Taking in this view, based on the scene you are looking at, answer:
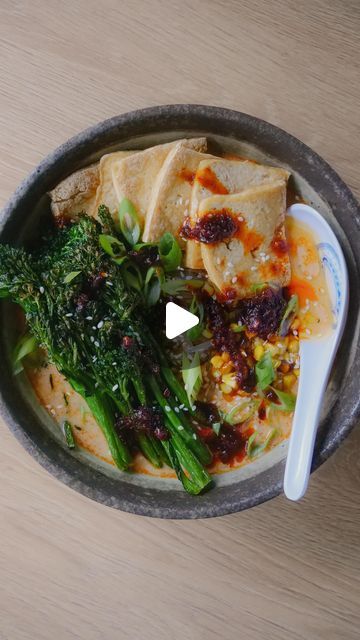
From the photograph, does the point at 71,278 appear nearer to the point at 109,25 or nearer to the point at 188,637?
the point at 109,25

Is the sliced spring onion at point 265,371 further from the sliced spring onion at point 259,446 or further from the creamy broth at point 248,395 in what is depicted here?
the sliced spring onion at point 259,446

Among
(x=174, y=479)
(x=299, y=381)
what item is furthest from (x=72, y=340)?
(x=299, y=381)

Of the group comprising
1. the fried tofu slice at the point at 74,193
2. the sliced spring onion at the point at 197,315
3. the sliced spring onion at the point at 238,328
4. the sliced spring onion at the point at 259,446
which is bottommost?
the sliced spring onion at the point at 259,446

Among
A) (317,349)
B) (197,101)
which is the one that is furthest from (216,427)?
(197,101)

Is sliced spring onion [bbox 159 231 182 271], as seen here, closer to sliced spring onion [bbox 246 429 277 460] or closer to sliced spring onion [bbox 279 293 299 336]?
sliced spring onion [bbox 279 293 299 336]

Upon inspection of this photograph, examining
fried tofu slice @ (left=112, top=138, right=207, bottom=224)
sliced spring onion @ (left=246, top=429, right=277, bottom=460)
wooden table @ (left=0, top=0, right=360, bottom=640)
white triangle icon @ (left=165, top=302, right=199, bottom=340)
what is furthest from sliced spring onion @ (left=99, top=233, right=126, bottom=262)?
sliced spring onion @ (left=246, top=429, right=277, bottom=460)

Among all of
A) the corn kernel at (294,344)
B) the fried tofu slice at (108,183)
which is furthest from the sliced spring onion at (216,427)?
the fried tofu slice at (108,183)

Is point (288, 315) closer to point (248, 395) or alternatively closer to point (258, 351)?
point (258, 351)
